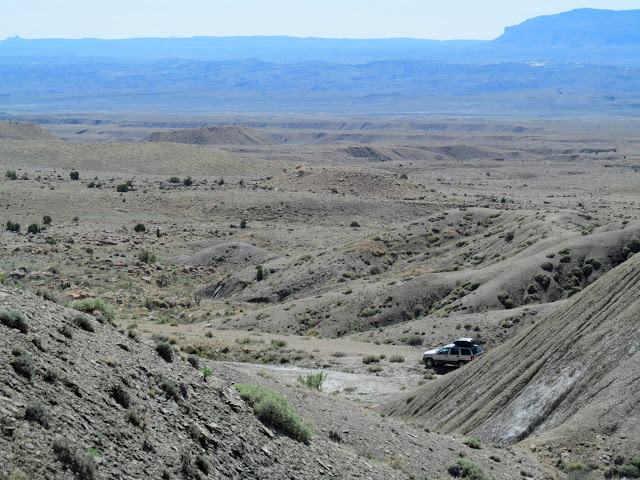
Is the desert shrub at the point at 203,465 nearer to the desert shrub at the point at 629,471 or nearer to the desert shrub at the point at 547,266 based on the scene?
the desert shrub at the point at 629,471

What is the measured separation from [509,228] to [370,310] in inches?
556

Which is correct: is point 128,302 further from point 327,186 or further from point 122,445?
point 327,186

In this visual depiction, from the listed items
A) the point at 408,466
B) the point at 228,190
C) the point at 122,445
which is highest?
the point at 122,445

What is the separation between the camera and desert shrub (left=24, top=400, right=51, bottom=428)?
9000 mm

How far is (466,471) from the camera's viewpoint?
1373 cm

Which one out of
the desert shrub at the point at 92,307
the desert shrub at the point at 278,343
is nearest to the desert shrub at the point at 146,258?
the desert shrub at the point at 278,343

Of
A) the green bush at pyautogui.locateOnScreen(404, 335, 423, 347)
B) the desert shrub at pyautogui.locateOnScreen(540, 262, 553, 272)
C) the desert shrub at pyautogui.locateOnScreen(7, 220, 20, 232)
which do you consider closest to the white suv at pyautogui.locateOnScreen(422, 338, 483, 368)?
the green bush at pyautogui.locateOnScreen(404, 335, 423, 347)

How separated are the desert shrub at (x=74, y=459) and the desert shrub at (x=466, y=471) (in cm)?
692

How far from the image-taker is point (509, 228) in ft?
150

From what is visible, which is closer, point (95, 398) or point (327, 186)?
point (95, 398)

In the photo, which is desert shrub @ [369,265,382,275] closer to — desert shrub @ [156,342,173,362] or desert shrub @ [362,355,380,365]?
desert shrub @ [362,355,380,365]

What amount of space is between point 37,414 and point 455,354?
1834cm

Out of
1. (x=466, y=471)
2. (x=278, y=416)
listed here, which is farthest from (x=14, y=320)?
(x=466, y=471)

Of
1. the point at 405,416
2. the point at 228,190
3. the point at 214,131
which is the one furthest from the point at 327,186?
the point at 214,131
